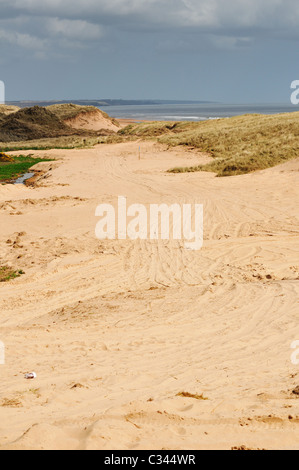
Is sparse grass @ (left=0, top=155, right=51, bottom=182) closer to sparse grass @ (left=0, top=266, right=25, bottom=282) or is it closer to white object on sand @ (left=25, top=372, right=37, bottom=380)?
sparse grass @ (left=0, top=266, right=25, bottom=282)

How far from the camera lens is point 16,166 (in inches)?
1293

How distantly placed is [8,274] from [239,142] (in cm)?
2562

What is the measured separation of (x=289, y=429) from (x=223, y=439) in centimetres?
54

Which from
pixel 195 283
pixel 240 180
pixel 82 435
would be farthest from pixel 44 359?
pixel 240 180

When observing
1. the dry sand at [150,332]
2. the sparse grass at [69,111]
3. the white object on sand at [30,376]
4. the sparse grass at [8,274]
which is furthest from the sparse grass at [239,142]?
the white object on sand at [30,376]

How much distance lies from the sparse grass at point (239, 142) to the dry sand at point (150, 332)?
7.46m

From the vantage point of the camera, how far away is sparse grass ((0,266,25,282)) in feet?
36.7

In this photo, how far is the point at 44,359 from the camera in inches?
269

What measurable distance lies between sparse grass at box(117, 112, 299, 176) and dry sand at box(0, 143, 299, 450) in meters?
7.46

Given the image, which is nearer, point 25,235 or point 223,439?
point 223,439

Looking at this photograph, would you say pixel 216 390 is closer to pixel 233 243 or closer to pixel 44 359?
pixel 44 359

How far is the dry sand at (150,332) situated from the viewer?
4383 mm

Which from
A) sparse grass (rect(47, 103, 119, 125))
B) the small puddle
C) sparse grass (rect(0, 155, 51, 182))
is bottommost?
the small puddle

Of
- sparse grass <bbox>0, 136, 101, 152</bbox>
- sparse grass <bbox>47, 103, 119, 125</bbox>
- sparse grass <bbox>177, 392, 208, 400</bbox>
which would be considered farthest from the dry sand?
sparse grass <bbox>47, 103, 119, 125</bbox>
